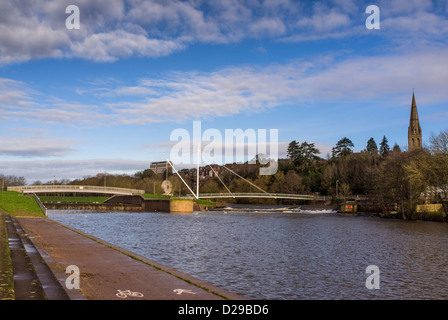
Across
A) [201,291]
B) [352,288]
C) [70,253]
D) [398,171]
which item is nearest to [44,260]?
[70,253]

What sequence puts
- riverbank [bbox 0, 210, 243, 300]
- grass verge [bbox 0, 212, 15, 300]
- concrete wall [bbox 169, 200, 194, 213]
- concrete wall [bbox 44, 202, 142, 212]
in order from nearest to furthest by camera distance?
grass verge [bbox 0, 212, 15, 300], riverbank [bbox 0, 210, 243, 300], concrete wall [bbox 169, 200, 194, 213], concrete wall [bbox 44, 202, 142, 212]

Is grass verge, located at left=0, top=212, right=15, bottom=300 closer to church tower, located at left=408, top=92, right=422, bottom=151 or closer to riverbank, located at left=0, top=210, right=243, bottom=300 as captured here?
riverbank, located at left=0, top=210, right=243, bottom=300

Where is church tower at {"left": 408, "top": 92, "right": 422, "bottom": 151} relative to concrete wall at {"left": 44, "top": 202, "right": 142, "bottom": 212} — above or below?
Result: above

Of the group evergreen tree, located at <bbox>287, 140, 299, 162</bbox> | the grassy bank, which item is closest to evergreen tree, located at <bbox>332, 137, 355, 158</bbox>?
evergreen tree, located at <bbox>287, 140, 299, 162</bbox>

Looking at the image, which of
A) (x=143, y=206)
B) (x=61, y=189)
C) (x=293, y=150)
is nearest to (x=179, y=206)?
(x=143, y=206)

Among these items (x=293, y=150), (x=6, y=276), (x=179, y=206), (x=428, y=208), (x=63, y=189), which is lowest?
(x=179, y=206)

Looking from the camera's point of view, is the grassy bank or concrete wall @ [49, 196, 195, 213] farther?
concrete wall @ [49, 196, 195, 213]

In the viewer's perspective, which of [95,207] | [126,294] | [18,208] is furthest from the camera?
[95,207]

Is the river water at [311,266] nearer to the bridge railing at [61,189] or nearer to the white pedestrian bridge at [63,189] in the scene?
the white pedestrian bridge at [63,189]

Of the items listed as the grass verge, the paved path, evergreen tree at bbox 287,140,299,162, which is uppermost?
evergreen tree at bbox 287,140,299,162

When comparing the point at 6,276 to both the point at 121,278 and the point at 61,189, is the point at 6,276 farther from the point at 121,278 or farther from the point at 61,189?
the point at 61,189

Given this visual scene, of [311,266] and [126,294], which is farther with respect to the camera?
[311,266]

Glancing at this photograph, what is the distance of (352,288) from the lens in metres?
15.2
